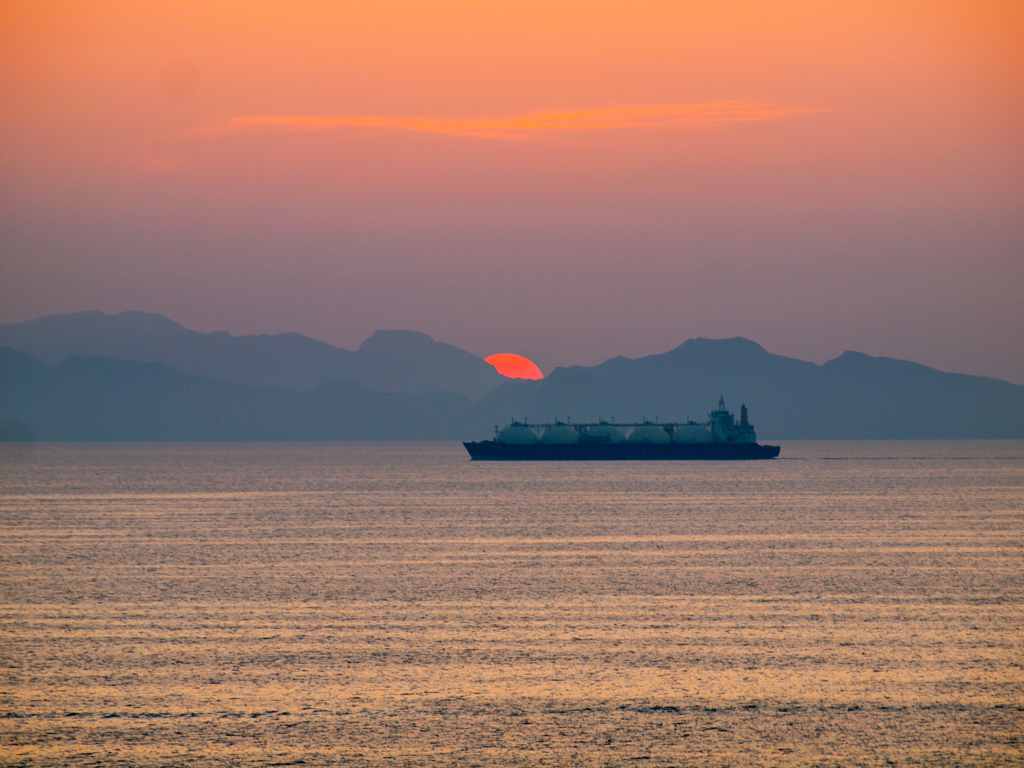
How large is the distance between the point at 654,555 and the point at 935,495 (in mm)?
60665

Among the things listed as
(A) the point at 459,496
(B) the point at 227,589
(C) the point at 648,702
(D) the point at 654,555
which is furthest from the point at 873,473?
(C) the point at 648,702

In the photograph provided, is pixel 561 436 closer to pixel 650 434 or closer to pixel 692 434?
A: pixel 650 434

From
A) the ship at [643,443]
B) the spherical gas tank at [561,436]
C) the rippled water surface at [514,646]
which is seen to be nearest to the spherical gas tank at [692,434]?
the ship at [643,443]

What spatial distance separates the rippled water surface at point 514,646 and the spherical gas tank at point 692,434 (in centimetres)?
11375

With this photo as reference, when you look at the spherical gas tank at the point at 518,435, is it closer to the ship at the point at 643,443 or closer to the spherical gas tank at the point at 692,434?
the ship at the point at 643,443

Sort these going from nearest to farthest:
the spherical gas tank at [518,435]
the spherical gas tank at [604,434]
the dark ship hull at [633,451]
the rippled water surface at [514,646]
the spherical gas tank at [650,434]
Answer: the rippled water surface at [514,646] → the dark ship hull at [633,451] → the spherical gas tank at [650,434] → the spherical gas tank at [604,434] → the spherical gas tank at [518,435]

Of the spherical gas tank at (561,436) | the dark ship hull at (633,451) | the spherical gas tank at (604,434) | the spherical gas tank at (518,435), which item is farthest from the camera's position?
the spherical gas tank at (518,435)

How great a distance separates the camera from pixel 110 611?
31000 mm

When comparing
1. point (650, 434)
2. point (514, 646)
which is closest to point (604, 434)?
point (650, 434)

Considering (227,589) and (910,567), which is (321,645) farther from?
(910,567)

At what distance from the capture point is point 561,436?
180250 millimetres

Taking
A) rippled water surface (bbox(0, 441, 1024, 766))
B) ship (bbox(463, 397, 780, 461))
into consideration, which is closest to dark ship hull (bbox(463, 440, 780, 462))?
ship (bbox(463, 397, 780, 461))

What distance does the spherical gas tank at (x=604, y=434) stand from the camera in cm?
17900

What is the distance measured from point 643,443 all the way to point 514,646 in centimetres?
15297
